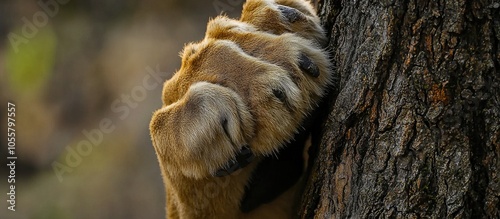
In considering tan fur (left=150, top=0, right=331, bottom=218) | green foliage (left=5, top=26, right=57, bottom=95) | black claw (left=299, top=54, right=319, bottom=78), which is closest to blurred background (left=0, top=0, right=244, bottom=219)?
green foliage (left=5, top=26, right=57, bottom=95)

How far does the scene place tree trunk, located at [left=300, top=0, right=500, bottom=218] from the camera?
139 centimetres

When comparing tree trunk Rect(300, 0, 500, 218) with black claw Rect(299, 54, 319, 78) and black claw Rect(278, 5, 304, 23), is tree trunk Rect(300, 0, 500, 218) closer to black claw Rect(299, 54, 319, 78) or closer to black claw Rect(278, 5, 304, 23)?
black claw Rect(299, 54, 319, 78)

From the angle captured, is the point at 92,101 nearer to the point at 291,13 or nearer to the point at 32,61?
the point at 32,61

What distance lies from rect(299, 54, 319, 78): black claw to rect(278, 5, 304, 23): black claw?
0.18 metres

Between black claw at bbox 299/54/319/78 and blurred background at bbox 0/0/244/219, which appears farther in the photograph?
blurred background at bbox 0/0/244/219

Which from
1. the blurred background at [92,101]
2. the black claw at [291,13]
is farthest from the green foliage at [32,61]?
the black claw at [291,13]

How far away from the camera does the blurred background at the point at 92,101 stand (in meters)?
5.78

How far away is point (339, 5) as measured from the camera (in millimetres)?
1672

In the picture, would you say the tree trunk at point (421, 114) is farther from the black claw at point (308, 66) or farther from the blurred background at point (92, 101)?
the blurred background at point (92, 101)

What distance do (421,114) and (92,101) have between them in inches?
190

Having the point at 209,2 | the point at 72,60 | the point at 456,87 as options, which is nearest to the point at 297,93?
the point at 456,87

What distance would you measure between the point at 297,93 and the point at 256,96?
0.34 ft

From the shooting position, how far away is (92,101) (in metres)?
5.93

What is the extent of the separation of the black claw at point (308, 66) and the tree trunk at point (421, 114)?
0.08 m
